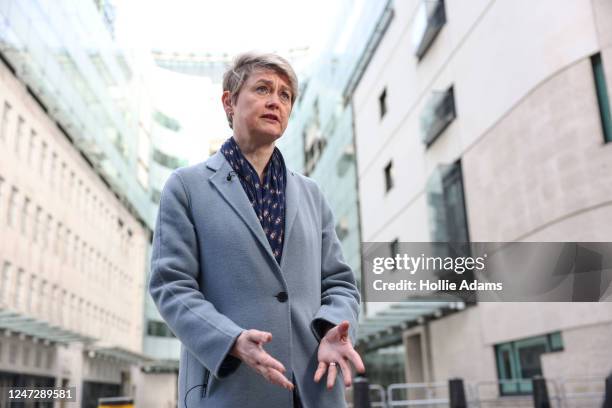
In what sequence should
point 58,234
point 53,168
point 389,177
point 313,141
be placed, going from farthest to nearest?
Result: point 313,141
point 58,234
point 53,168
point 389,177

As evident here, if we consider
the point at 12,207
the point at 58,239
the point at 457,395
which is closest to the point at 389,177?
the point at 12,207

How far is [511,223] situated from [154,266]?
44.7 ft

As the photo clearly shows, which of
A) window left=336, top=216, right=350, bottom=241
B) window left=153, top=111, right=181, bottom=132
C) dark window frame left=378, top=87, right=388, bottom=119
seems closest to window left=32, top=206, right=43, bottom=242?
window left=336, top=216, right=350, bottom=241

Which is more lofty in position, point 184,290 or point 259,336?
point 184,290

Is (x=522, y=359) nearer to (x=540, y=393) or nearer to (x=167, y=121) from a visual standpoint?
(x=540, y=393)

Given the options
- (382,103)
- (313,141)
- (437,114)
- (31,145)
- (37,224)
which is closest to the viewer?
(437,114)

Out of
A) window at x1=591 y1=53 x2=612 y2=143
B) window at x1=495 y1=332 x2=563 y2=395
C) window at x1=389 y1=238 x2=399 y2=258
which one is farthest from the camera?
window at x1=389 y1=238 x2=399 y2=258

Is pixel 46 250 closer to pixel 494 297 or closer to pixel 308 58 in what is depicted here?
pixel 308 58

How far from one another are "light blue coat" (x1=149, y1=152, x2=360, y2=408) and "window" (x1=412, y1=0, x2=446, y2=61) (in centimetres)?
1789

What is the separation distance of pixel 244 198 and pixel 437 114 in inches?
692

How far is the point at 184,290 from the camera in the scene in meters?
1.65

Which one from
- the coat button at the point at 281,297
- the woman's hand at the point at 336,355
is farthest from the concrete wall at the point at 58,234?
the woman's hand at the point at 336,355

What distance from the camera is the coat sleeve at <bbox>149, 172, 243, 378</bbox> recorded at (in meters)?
1.54

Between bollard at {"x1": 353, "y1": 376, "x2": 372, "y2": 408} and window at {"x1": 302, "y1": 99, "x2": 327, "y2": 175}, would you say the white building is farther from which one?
window at {"x1": 302, "y1": 99, "x2": 327, "y2": 175}
